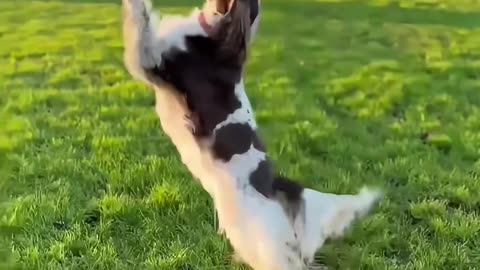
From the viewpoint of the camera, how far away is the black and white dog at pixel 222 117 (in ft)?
9.22

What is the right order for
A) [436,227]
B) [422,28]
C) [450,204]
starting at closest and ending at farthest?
[436,227] → [450,204] → [422,28]

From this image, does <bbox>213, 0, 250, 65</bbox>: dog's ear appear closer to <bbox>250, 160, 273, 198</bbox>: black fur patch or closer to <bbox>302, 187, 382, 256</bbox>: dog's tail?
<bbox>250, 160, 273, 198</bbox>: black fur patch

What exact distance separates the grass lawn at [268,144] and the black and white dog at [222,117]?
0.70 m

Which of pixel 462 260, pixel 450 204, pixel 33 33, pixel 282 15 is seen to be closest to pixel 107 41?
pixel 33 33

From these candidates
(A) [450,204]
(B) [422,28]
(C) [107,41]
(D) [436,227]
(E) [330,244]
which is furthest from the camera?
(B) [422,28]

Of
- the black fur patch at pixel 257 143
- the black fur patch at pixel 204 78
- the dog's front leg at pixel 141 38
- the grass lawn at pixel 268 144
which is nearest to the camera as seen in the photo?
the dog's front leg at pixel 141 38

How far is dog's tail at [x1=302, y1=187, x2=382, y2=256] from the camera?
3111mm

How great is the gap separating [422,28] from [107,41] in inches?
133

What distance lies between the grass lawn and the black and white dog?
2.31 feet

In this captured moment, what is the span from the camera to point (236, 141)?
9.74ft

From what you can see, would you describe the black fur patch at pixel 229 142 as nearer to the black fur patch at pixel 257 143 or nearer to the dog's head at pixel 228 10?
the black fur patch at pixel 257 143

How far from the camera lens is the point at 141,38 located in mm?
2746

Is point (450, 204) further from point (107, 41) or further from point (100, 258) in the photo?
point (107, 41)

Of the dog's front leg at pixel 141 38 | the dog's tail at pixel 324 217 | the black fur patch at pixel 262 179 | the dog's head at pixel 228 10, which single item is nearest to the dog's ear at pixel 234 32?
the dog's head at pixel 228 10
